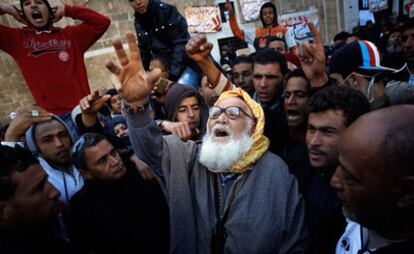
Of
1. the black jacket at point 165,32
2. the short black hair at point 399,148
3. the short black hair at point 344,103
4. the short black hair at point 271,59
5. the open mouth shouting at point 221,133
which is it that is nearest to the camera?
the short black hair at point 399,148

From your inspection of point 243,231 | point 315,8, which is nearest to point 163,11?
point 243,231

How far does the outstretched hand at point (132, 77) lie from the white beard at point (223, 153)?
61 cm

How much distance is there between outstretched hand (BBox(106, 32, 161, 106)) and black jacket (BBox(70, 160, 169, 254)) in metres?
0.63

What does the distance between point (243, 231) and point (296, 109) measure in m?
1.21

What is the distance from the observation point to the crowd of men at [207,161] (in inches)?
44.4

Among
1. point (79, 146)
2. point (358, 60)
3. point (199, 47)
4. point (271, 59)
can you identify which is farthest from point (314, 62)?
point (79, 146)

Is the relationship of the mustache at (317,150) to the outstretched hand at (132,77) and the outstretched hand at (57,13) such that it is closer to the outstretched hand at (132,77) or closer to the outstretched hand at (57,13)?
the outstretched hand at (132,77)

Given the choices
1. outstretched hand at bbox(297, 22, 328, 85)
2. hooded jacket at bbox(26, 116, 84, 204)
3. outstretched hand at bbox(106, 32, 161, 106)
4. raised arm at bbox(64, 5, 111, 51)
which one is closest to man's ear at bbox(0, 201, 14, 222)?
hooded jacket at bbox(26, 116, 84, 204)

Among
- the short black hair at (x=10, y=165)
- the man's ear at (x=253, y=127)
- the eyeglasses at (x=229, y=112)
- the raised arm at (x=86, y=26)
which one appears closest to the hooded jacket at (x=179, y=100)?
the eyeglasses at (x=229, y=112)

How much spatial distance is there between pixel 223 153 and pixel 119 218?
90 centimetres

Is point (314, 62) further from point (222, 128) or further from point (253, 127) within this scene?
point (222, 128)

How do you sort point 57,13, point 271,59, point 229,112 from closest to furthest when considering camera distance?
point 229,112 < point 57,13 < point 271,59

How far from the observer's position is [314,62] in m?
2.54

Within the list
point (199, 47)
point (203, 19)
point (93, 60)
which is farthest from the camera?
point (203, 19)
